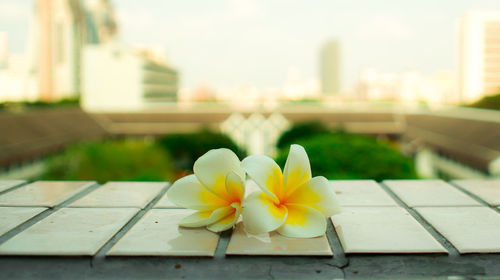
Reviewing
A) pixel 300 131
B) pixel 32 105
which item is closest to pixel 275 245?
pixel 300 131

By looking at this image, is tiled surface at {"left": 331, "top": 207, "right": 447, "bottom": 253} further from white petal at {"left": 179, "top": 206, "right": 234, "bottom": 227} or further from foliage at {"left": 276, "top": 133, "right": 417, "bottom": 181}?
foliage at {"left": 276, "top": 133, "right": 417, "bottom": 181}

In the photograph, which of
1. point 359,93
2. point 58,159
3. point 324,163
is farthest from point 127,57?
point 359,93

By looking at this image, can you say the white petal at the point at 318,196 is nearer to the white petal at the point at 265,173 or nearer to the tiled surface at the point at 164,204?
the white petal at the point at 265,173

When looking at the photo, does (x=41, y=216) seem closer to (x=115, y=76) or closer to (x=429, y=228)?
(x=429, y=228)

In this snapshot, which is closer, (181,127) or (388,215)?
(388,215)

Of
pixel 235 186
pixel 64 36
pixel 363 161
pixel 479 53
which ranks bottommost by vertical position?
pixel 363 161

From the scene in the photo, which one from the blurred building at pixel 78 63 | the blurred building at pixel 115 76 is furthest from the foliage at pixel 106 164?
the blurred building at pixel 115 76

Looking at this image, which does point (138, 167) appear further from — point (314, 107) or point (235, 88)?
point (235, 88)
